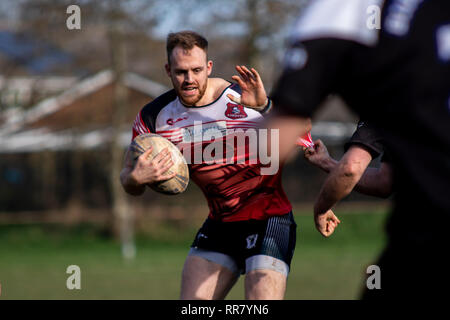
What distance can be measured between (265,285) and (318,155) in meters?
1.02

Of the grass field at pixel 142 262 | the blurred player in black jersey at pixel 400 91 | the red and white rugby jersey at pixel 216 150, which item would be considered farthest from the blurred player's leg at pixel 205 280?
the grass field at pixel 142 262

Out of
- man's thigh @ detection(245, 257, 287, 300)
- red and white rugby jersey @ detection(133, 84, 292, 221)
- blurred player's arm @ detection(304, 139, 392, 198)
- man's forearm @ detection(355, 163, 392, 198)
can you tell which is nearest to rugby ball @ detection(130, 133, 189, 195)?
red and white rugby jersey @ detection(133, 84, 292, 221)

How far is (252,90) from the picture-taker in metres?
4.33

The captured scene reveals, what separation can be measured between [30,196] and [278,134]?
26516 millimetres

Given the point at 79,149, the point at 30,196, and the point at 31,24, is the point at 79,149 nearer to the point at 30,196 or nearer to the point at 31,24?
the point at 30,196

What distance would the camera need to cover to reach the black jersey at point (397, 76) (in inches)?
93.5

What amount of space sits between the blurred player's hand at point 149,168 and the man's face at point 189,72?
731mm

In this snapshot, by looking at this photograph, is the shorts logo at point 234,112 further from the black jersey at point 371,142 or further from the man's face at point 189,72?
the black jersey at point 371,142

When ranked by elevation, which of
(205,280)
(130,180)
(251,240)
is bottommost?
(205,280)

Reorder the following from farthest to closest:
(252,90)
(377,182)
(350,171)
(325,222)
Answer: (325,222)
(377,182)
(252,90)
(350,171)

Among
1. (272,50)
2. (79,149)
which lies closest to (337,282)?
(272,50)

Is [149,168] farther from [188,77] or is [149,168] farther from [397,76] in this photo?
[397,76]

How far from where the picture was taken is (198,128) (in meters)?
5.59

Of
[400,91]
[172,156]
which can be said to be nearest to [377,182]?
[172,156]
